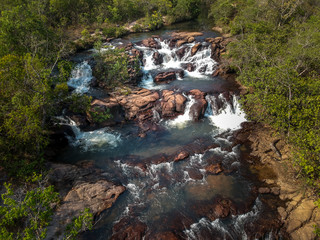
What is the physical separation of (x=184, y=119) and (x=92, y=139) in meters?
11.7

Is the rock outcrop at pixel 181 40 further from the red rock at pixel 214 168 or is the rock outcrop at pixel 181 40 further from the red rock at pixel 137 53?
the red rock at pixel 214 168

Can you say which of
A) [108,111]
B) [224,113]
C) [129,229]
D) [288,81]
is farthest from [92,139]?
[288,81]

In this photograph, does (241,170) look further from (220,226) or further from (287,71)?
(287,71)

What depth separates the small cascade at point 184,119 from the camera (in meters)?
25.6

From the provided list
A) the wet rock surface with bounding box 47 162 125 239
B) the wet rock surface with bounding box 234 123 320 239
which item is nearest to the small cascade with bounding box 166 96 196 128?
A: the wet rock surface with bounding box 234 123 320 239

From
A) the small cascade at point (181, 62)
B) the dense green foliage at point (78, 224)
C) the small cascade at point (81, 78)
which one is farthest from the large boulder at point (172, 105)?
the dense green foliage at point (78, 224)

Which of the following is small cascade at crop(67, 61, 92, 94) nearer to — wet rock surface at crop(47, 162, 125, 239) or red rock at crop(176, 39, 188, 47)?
wet rock surface at crop(47, 162, 125, 239)

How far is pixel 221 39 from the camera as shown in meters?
39.3

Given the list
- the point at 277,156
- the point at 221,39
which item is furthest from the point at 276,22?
the point at 277,156

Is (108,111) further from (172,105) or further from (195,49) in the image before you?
(195,49)

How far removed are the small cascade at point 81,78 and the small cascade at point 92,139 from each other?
778cm

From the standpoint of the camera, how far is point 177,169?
19.3 meters

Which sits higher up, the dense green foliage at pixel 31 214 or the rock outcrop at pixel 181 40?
the rock outcrop at pixel 181 40

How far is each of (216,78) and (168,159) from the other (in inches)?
738
